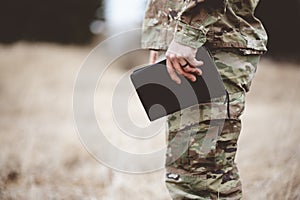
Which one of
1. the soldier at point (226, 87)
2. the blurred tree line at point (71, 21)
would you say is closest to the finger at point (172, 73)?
the soldier at point (226, 87)

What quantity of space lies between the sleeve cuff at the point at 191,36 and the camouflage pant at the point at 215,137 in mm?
129

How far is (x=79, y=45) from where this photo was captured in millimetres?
11828

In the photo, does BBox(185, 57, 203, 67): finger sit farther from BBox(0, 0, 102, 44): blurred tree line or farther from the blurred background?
BBox(0, 0, 102, 44): blurred tree line

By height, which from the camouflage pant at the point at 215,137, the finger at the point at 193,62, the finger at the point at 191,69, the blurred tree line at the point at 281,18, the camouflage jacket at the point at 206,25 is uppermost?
the camouflage jacket at the point at 206,25

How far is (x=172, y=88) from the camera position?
1.33 m

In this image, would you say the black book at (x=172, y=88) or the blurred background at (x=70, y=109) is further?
the blurred background at (x=70, y=109)

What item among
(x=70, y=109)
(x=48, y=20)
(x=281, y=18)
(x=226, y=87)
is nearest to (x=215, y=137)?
(x=226, y=87)

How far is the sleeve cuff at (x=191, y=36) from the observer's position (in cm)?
122

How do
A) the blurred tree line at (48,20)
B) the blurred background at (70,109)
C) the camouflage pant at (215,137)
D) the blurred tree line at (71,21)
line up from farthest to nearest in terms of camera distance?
the blurred tree line at (48,20), the blurred tree line at (71,21), the blurred background at (70,109), the camouflage pant at (215,137)

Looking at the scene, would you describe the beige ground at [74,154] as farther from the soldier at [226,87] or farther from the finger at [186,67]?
the finger at [186,67]

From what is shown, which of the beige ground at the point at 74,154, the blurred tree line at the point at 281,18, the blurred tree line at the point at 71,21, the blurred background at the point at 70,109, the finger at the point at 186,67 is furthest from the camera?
the blurred tree line at the point at 71,21

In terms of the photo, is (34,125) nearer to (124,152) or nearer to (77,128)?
(77,128)

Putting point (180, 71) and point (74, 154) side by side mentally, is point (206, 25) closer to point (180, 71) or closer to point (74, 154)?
point (180, 71)

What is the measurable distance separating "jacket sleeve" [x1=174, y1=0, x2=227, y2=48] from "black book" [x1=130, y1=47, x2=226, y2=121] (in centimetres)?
6
